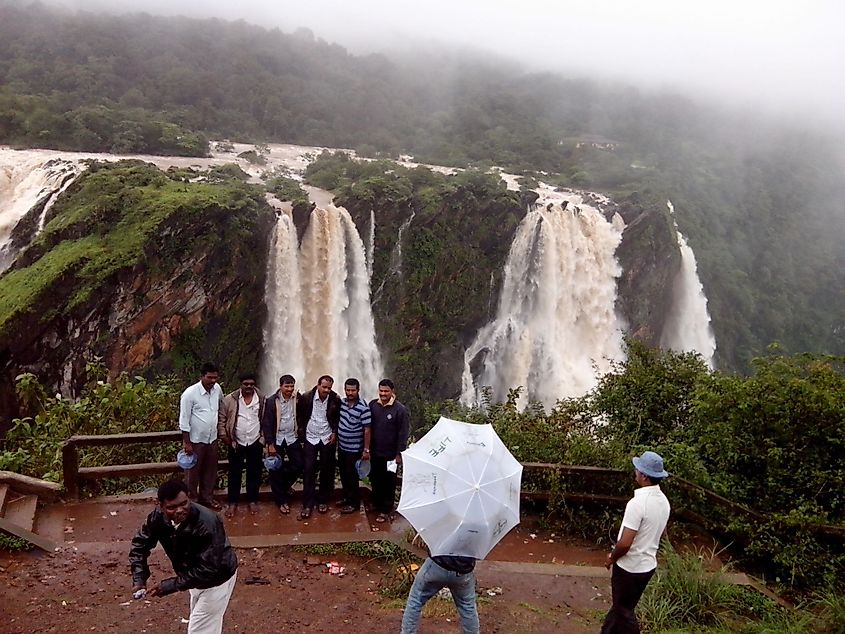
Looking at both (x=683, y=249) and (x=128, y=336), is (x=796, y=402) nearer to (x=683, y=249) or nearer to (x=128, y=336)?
(x=128, y=336)

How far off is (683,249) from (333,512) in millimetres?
28928

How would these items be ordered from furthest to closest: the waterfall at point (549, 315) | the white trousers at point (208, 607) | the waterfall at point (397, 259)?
the waterfall at point (549, 315) < the waterfall at point (397, 259) < the white trousers at point (208, 607)

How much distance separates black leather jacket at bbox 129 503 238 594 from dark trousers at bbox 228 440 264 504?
220 cm

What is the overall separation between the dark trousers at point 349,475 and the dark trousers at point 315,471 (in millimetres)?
91

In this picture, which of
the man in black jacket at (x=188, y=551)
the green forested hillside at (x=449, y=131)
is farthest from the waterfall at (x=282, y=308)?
the man in black jacket at (x=188, y=551)

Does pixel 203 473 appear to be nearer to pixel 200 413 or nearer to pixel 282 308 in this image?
pixel 200 413

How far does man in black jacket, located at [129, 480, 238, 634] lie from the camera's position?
2898 mm

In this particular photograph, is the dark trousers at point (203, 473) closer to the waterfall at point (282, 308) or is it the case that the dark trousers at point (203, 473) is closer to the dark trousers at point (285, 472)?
the dark trousers at point (285, 472)

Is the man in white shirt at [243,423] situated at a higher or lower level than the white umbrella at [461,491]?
lower

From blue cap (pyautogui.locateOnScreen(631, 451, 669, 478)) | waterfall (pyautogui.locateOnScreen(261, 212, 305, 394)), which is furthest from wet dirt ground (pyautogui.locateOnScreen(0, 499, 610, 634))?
waterfall (pyautogui.locateOnScreen(261, 212, 305, 394))

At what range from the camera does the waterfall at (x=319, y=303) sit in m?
17.8

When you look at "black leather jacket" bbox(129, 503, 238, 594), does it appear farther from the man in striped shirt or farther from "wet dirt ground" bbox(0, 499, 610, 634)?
the man in striped shirt

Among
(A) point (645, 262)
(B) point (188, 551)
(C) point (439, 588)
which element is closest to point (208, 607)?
(B) point (188, 551)

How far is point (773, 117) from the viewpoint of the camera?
5881 centimetres
